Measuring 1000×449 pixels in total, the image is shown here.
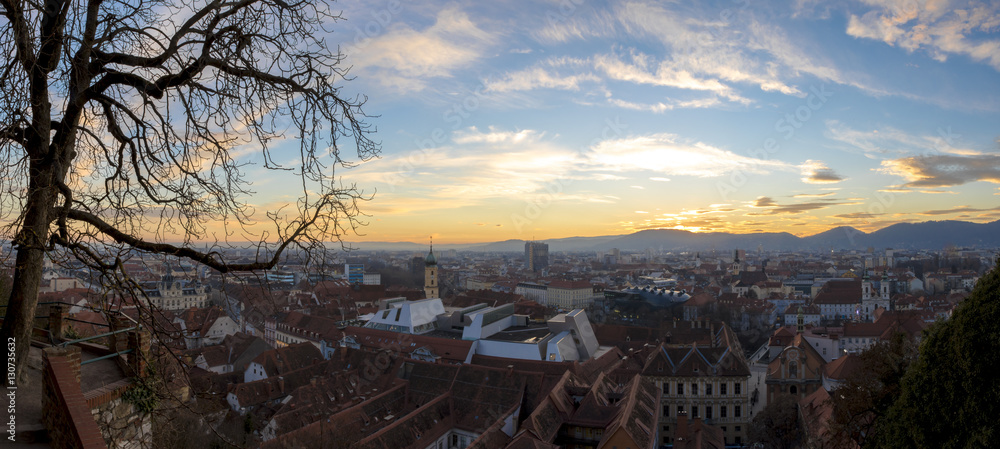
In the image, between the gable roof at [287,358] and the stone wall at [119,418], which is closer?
the stone wall at [119,418]

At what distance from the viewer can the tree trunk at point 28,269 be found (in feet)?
10.6

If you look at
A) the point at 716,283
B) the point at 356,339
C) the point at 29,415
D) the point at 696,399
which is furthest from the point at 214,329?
the point at 716,283

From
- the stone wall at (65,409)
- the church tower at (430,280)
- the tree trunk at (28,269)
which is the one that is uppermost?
the tree trunk at (28,269)

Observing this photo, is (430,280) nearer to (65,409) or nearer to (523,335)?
(523,335)

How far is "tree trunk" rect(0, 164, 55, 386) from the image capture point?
324cm

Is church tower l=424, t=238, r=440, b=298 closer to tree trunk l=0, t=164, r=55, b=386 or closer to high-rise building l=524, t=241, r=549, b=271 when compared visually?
tree trunk l=0, t=164, r=55, b=386

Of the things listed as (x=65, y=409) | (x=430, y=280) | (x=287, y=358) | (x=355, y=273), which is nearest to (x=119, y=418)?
(x=65, y=409)

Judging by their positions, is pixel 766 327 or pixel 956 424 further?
pixel 766 327

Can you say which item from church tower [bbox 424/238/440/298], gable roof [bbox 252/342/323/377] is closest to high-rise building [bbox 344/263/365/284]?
church tower [bbox 424/238/440/298]

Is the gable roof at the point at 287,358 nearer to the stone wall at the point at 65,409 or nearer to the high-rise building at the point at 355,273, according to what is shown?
the stone wall at the point at 65,409

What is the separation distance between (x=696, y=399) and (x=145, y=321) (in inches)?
1125

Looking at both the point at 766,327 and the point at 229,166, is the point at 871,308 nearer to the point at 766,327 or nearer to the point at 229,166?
the point at 766,327

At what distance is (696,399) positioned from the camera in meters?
27.6

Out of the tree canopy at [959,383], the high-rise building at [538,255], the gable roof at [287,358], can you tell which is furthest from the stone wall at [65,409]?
the high-rise building at [538,255]
